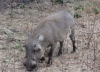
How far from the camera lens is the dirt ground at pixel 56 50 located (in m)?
6.99

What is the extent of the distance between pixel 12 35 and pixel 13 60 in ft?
5.12

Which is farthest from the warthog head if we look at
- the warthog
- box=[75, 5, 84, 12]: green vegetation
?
box=[75, 5, 84, 12]: green vegetation

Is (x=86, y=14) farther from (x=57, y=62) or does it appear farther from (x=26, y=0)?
(x=57, y=62)

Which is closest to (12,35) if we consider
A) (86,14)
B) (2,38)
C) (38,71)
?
(2,38)

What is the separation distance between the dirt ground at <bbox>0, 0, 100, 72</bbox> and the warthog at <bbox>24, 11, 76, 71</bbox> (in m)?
0.32

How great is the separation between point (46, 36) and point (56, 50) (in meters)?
1.12

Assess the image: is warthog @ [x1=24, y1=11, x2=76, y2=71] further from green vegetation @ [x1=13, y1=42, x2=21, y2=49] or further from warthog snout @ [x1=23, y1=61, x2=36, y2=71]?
green vegetation @ [x1=13, y1=42, x2=21, y2=49]

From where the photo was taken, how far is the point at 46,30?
7113 millimetres

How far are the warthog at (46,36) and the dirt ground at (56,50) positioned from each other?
0.32m

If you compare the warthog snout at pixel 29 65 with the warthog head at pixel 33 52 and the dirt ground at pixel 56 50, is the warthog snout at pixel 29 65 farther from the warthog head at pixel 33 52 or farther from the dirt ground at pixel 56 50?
the dirt ground at pixel 56 50

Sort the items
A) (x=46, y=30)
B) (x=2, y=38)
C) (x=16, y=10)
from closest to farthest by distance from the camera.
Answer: (x=46, y=30), (x=2, y=38), (x=16, y=10)

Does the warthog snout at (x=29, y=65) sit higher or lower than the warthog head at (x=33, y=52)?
lower

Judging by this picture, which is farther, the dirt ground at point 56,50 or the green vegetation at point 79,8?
the green vegetation at point 79,8

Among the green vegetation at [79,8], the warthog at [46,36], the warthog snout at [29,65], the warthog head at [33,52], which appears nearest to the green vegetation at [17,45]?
the warthog at [46,36]
